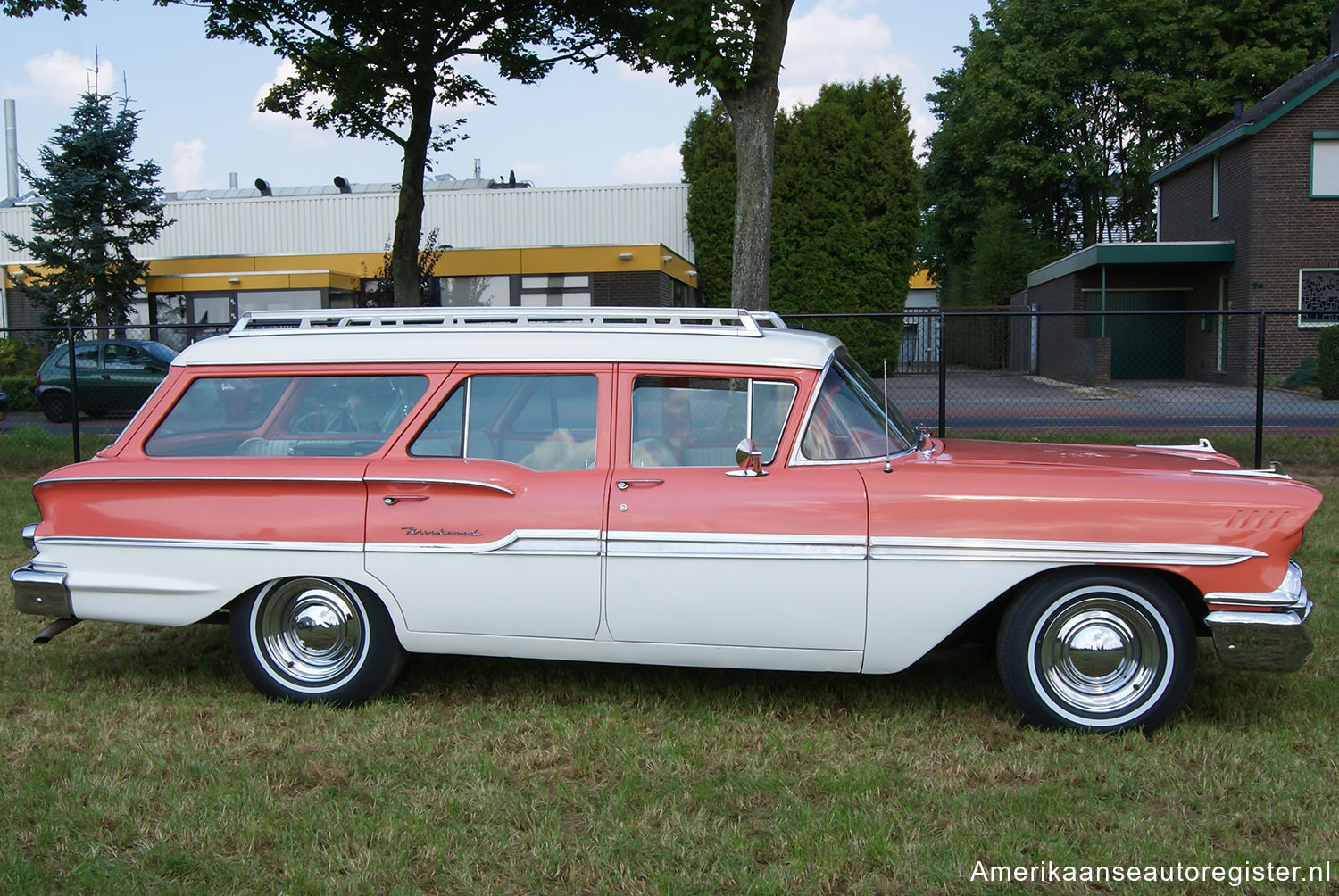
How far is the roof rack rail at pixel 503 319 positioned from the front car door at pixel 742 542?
1.30 ft

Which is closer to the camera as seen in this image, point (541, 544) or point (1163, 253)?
point (541, 544)

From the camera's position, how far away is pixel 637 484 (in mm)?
4301

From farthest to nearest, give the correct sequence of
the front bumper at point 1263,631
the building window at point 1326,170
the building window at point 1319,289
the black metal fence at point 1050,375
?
the building window at point 1319,289 → the building window at point 1326,170 → the black metal fence at point 1050,375 → the front bumper at point 1263,631

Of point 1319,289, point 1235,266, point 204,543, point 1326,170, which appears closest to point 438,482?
point 204,543

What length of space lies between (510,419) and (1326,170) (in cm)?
2571

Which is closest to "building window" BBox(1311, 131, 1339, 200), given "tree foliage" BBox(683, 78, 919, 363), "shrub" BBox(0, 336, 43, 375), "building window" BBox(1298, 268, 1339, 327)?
"building window" BBox(1298, 268, 1339, 327)

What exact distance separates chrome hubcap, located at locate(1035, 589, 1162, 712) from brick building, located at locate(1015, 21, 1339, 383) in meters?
19.9

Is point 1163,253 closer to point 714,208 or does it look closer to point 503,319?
point 714,208

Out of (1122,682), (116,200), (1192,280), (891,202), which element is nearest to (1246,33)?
(1192,280)

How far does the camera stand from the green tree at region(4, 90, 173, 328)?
2492 cm

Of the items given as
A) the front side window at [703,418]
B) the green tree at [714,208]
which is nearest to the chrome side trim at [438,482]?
the front side window at [703,418]

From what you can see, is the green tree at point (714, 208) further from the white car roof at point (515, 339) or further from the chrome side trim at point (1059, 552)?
the chrome side trim at point (1059, 552)

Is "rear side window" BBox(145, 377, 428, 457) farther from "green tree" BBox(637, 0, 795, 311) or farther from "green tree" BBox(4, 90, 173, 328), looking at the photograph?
"green tree" BBox(4, 90, 173, 328)

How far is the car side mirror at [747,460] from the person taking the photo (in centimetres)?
418
